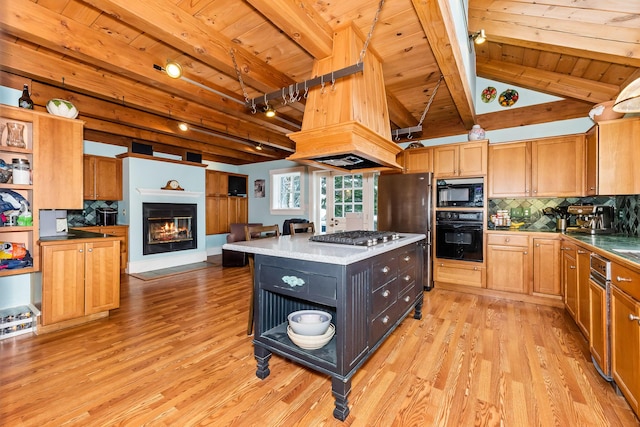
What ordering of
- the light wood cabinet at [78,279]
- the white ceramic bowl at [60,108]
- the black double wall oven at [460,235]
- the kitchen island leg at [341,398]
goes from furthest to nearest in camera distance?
the black double wall oven at [460,235] < the white ceramic bowl at [60,108] < the light wood cabinet at [78,279] < the kitchen island leg at [341,398]

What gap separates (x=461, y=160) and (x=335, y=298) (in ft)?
10.2

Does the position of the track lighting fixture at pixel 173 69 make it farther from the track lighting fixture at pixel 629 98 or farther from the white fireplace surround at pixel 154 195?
the white fireplace surround at pixel 154 195

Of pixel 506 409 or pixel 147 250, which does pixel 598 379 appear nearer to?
pixel 506 409

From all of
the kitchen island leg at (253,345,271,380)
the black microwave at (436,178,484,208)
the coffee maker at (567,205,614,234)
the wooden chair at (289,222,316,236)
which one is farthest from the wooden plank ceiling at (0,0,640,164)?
the kitchen island leg at (253,345,271,380)

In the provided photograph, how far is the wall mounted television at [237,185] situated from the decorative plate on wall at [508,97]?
5.75 m

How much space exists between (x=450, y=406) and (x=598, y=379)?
111 centimetres

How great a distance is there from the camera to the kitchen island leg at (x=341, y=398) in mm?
1472

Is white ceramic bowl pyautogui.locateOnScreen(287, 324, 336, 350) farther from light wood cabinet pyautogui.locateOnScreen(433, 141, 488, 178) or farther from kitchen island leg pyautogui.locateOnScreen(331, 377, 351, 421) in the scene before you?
light wood cabinet pyautogui.locateOnScreen(433, 141, 488, 178)

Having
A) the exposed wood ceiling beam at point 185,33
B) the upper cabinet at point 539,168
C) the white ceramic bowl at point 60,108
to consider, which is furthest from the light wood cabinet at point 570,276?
the white ceramic bowl at point 60,108

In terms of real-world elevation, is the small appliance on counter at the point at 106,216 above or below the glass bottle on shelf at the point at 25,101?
below

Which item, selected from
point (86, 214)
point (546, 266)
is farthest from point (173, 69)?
point (86, 214)

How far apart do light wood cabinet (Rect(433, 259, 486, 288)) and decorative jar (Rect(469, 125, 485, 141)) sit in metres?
1.68

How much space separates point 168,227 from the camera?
537cm

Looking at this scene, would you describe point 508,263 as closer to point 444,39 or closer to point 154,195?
point 444,39
